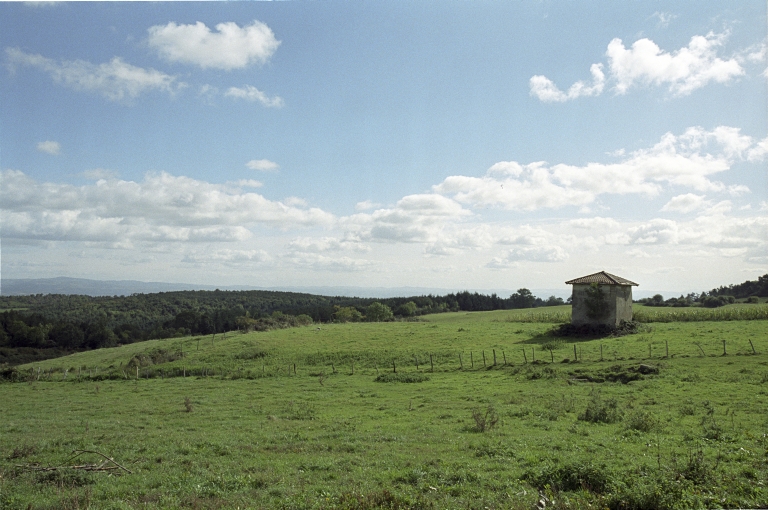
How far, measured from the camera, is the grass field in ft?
34.6

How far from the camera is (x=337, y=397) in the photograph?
28.6 meters

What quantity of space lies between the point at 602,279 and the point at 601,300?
98.2 inches

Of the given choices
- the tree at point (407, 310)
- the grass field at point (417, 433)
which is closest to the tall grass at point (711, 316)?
the grass field at point (417, 433)

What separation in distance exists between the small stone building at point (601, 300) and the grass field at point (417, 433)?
803cm

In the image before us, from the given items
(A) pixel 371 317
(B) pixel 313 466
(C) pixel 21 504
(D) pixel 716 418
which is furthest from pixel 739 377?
(A) pixel 371 317

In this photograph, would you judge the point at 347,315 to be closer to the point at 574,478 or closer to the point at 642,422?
the point at 642,422

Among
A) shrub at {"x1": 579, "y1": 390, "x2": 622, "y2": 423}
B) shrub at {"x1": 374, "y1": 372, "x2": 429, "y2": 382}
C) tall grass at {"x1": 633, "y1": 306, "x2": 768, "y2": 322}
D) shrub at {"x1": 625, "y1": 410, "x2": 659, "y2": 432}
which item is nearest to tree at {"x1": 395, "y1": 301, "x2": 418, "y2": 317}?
tall grass at {"x1": 633, "y1": 306, "x2": 768, "y2": 322}

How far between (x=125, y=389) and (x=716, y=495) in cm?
3805

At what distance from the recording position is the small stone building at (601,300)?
5175 cm

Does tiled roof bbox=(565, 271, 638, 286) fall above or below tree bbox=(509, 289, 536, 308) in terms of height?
above

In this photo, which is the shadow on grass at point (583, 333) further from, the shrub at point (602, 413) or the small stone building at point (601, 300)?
the shrub at point (602, 413)

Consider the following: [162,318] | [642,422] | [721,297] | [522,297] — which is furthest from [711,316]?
[162,318]

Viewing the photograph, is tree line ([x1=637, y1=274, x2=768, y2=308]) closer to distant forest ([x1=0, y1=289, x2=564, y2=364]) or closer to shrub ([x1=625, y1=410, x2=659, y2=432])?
distant forest ([x1=0, y1=289, x2=564, y2=364])

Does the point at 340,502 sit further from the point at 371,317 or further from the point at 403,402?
the point at 371,317
